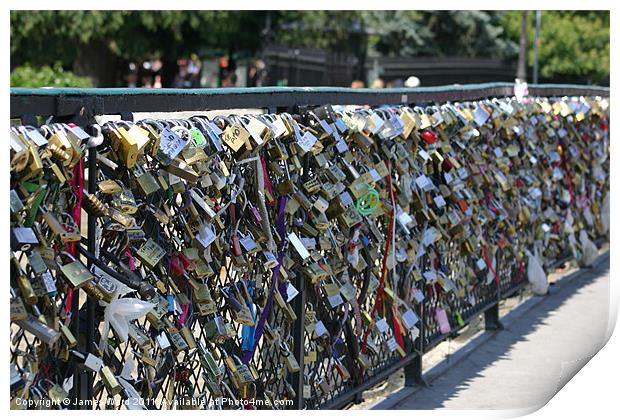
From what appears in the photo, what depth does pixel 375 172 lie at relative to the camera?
212 inches

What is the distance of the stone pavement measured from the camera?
605 cm

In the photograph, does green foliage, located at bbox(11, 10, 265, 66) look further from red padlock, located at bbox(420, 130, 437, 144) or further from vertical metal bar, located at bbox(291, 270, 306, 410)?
vertical metal bar, located at bbox(291, 270, 306, 410)

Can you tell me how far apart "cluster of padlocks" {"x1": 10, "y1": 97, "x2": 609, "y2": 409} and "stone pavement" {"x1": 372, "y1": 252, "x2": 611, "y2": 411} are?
28 centimetres

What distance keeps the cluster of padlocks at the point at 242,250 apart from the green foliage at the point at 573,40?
153ft

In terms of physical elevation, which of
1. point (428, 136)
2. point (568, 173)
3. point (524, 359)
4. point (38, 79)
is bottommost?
point (524, 359)

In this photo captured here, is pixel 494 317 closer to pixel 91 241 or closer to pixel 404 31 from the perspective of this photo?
pixel 91 241

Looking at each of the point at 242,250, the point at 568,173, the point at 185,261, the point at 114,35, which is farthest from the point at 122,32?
the point at 185,261

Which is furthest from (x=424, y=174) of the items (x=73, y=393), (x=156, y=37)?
(x=156, y=37)

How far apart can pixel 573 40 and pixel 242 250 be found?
50214 mm

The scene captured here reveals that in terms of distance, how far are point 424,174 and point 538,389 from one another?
1393 mm

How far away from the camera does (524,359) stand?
707 cm

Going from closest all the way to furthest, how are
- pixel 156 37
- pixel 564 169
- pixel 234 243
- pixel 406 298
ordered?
pixel 234 243 < pixel 406 298 < pixel 564 169 < pixel 156 37

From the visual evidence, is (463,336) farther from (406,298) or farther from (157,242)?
(157,242)

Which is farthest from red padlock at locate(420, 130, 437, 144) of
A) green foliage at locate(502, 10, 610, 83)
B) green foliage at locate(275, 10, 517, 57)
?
green foliage at locate(502, 10, 610, 83)
